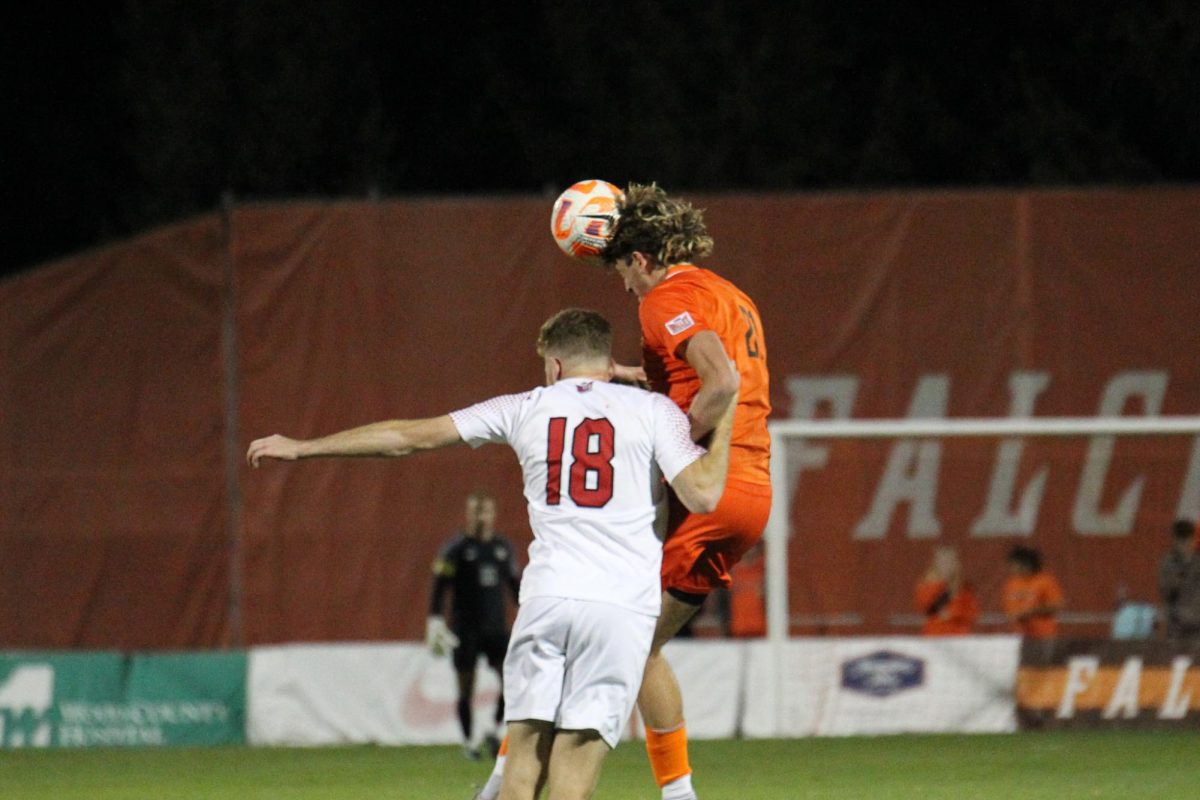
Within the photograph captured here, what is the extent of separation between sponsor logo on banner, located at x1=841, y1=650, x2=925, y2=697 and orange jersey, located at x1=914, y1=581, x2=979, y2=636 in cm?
242

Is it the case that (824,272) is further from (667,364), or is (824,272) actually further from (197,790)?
(667,364)

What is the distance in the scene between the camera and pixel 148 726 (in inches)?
615

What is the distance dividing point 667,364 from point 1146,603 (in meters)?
12.2

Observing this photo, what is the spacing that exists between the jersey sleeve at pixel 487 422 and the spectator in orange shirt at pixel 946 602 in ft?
37.7

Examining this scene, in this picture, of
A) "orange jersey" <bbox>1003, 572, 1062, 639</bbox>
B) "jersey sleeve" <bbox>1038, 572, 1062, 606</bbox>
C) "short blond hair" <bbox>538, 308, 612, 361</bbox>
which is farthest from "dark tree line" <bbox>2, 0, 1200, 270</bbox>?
"short blond hair" <bbox>538, 308, 612, 361</bbox>

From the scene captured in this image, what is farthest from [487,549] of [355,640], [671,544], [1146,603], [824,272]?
[671,544]

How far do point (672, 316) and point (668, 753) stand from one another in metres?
1.61

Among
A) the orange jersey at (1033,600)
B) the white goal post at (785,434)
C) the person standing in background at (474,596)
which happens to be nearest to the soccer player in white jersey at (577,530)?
the person standing in background at (474,596)

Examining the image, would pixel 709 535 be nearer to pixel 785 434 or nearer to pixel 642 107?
pixel 785 434

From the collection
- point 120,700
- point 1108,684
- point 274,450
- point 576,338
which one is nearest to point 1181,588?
point 1108,684

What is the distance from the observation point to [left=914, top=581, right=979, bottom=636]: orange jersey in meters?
17.4

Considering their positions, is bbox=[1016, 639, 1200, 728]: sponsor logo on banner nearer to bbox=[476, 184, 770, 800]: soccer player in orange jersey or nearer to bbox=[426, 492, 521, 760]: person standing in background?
bbox=[426, 492, 521, 760]: person standing in background

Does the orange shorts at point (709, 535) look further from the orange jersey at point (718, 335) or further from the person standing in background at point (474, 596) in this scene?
the person standing in background at point (474, 596)

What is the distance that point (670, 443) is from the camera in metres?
6.35
